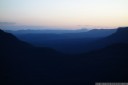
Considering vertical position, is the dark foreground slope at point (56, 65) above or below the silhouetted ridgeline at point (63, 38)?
below

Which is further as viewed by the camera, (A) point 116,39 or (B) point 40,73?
(A) point 116,39

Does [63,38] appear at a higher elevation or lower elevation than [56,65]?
higher

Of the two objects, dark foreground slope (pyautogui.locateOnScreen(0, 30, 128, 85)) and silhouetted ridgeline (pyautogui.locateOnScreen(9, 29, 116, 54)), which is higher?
silhouetted ridgeline (pyautogui.locateOnScreen(9, 29, 116, 54))

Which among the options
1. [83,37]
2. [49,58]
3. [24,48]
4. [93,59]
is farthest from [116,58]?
[24,48]

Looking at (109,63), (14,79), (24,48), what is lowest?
(14,79)

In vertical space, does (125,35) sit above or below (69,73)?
above

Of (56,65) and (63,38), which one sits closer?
(63,38)

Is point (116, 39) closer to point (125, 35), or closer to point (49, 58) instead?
point (125, 35)
